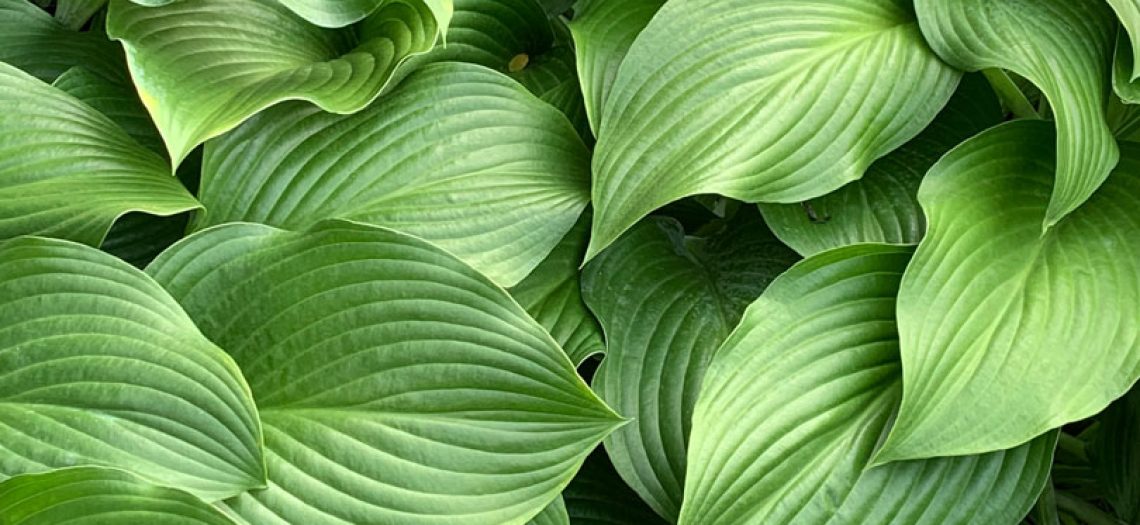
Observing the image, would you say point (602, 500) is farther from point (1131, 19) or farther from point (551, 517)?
point (1131, 19)

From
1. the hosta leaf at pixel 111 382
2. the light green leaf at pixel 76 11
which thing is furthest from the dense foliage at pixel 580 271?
the light green leaf at pixel 76 11

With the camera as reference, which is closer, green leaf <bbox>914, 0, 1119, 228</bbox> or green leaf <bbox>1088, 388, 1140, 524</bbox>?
green leaf <bbox>914, 0, 1119, 228</bbox>

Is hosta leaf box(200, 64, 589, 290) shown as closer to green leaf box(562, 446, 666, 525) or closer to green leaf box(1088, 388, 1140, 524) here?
green leaf box(562, 446, 666, 525)

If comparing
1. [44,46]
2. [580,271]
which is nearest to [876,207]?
[580,271]

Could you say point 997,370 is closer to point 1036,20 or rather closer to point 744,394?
point 744,394

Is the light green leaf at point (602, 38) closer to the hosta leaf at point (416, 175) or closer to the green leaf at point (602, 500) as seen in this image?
the hosta leaf at point (416, 175)

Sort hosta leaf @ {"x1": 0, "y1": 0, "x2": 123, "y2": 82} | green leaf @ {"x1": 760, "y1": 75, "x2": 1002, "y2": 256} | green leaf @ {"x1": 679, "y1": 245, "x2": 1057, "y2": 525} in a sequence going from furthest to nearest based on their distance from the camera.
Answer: hosta leaf @ {"x1": 0, "y1": 0, "x2": 123, "y2": 82}, green leaf @ {"x1": 760, "y1": 75, "x2": 1002, "y2": 256}, green leaf @ {"x1": 679, "y1": 245, "x2": 1057, "y2": 525}

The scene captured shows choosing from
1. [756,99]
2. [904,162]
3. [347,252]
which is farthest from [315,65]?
[904,162]

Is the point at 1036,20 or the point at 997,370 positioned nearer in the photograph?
the point at 997,370

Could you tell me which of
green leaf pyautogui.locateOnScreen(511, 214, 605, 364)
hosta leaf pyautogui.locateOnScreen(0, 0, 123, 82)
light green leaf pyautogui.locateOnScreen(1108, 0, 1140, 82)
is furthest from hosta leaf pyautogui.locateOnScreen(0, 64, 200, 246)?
light green leaf pyautogui.locateOnScreen(1108, 0, 1140, 82)
